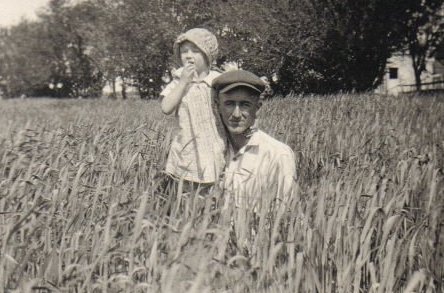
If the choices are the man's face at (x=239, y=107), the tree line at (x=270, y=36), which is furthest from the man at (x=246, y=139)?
the tree line at (x=270, y=36)

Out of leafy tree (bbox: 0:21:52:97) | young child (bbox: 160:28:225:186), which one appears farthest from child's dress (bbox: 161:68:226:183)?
leafy tree (bbox: 0:21:52:97)

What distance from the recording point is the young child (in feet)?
9.42

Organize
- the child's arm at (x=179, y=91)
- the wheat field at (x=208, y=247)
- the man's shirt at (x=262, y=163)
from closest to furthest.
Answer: the wheat field at (x=208, y=247)
the man's shirt at (x=262, y=163)
the child's arm at (x=179, y=91)

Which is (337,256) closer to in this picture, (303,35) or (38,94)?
(303,35)

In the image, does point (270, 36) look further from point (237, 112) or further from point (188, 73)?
point (237, 112)

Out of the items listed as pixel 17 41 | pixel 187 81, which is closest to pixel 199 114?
pixel 187 81

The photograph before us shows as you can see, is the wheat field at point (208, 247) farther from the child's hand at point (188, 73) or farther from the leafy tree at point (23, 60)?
the leafy tree at point (23, 60)

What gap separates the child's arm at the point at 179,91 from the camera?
2834 mm

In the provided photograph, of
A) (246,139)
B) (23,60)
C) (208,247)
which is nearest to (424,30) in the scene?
(246,139)

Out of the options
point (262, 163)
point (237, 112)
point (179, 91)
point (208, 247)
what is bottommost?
point (208, 247)

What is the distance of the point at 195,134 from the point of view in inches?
117

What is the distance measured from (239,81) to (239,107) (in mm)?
121

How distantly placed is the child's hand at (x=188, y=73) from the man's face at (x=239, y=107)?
454 mm

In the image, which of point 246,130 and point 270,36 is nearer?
point 246,130
